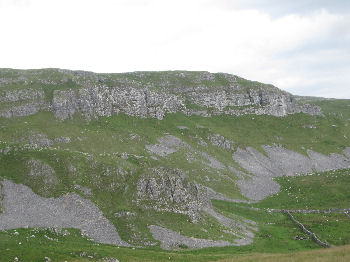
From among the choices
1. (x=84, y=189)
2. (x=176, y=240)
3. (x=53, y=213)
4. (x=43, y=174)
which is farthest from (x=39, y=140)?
(x=176, y=240)

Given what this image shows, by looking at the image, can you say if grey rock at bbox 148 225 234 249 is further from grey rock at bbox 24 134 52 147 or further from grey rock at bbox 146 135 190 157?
grey rock at bbox 24 134 52 147

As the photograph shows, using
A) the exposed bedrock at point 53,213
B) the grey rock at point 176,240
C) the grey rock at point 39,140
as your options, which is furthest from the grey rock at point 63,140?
Result: the grey rock at point 176,240

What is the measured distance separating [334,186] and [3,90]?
137 metres

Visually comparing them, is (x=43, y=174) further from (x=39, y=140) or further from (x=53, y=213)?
(x=39, y=140)

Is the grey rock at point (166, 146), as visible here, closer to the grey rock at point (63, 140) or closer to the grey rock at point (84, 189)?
the grey rock at point (63, 140)

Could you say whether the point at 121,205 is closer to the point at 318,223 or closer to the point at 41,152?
the point at 41,152

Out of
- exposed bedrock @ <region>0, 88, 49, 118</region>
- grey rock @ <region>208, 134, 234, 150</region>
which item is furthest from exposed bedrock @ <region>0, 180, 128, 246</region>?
grey rock @ <region>208, 134, 234, 150</region>

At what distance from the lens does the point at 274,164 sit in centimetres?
14362

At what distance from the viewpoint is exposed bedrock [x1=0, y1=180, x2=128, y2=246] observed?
6662cm

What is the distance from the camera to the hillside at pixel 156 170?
67188 mm

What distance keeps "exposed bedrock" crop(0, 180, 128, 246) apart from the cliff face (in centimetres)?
6932

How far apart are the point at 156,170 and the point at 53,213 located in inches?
1029

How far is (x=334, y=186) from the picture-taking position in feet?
379

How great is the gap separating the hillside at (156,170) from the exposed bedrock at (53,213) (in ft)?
0.72
